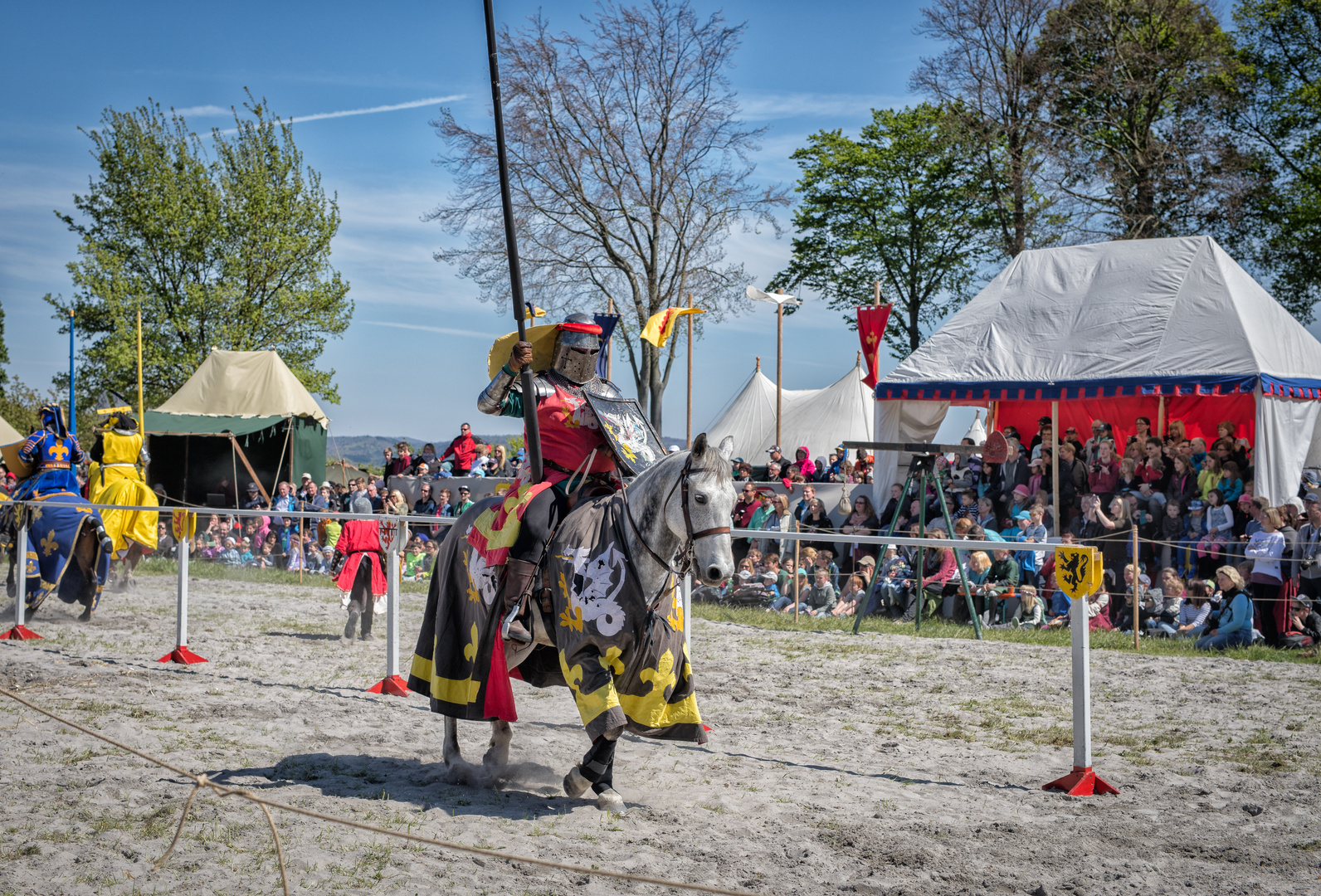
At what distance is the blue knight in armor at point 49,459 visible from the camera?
10641mm

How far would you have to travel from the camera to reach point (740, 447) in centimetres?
2600

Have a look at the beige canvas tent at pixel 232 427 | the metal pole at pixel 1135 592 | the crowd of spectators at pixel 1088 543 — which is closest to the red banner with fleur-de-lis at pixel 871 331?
the crowd of spectators at pixel 1088 543

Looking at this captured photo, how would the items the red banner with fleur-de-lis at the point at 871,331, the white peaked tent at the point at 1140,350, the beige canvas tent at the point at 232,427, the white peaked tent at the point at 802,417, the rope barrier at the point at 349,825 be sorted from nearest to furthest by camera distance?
the rope barrier at the point at 349,825
the white peaked tent at the point at 1140,350
the red banner with fleur-de-lis at the point at 871,331
the beige canvas tent at the point at 232,427
the white peaked tent at the point at 802,417

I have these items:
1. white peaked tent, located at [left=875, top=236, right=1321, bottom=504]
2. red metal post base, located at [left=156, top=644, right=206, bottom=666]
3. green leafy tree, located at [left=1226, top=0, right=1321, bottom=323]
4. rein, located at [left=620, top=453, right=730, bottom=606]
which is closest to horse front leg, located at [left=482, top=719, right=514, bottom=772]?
rein, located at [left=620, top=453, right=730, bottom=606]

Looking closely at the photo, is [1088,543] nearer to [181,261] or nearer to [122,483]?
[122,483]

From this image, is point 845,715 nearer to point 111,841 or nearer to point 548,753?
point 548,753

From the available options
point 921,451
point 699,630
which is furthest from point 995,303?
point 699,630

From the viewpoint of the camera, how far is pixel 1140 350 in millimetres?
12898

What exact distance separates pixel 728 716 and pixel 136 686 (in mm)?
4056

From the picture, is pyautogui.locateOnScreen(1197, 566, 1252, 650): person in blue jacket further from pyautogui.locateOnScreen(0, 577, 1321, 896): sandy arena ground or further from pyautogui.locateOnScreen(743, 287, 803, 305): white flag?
pyautogui.locateOnScreen(743, 287, 803, 305): white flag

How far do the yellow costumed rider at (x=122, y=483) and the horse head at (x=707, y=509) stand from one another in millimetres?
8581

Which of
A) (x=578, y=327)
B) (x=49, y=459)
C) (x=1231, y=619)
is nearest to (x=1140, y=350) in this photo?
(x=1231, y=619)

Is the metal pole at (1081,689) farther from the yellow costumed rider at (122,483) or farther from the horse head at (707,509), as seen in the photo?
the yellow costumed rider at (122,483)

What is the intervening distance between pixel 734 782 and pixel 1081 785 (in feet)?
5.34
